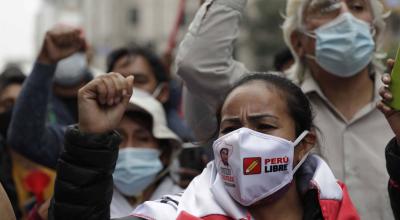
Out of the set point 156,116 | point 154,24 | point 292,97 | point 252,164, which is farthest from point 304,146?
point 154,24

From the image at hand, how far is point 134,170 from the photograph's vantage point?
3.17 m

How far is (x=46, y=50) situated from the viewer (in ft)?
10.4

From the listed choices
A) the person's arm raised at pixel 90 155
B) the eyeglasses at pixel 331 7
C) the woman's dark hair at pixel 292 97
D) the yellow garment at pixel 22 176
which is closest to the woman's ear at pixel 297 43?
the eyeglasses at pixel 331 7

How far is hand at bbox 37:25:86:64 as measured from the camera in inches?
119

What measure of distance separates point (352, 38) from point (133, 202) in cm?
131

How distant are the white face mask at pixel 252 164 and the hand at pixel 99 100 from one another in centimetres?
42

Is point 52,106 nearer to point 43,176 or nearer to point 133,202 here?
point 43,176

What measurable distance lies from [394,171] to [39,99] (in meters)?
1.82

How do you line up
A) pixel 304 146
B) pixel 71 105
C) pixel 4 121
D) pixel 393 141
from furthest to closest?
pixel 71 105
pixel 4 121
pixel 304 146
pixel 393 141

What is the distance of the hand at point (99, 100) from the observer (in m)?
2.00

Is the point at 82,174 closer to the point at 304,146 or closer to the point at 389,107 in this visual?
the point at 304,146

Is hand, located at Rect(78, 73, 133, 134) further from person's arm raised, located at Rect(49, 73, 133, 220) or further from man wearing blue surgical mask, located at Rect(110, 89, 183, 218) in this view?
man wearing blue surgical mask, located at Rect(110, 89, 183, 218)

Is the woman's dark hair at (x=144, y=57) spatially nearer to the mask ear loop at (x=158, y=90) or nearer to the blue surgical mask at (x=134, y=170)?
the mask ear loop at (x=158, y=90)

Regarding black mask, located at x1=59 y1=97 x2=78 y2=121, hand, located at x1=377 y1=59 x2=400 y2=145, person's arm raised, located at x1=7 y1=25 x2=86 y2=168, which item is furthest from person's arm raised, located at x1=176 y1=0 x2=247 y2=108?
black mask, located at x1=59 y1=97 x2=78 y2=121
